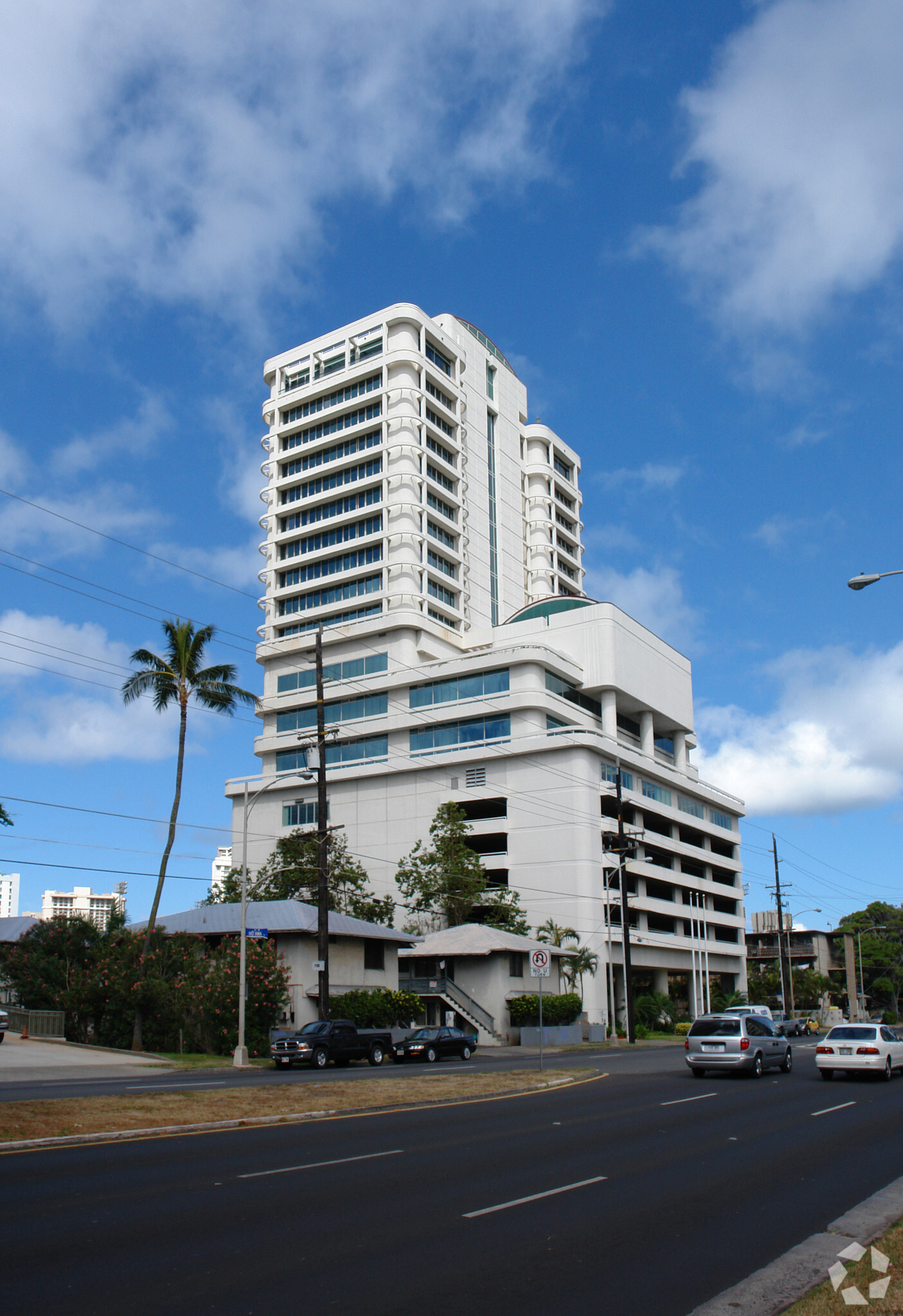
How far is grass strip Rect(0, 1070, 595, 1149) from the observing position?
15.7 meters

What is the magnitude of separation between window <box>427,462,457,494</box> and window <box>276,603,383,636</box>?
1248 centimetres

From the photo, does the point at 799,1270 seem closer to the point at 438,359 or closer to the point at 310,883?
the point at 310,883

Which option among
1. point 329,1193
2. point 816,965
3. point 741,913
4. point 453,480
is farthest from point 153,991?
point 816,965

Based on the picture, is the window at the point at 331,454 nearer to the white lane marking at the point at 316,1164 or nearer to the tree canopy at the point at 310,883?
the tree canopy at the point at 310,883

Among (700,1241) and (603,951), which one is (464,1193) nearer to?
(700,1241)

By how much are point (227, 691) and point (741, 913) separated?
70351mm

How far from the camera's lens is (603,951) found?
71438 millimetres

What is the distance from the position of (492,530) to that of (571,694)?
2235cm

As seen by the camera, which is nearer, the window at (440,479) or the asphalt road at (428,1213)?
the asphalt road at (428,1213)

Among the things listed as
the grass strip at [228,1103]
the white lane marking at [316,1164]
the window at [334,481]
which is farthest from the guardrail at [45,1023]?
the window at [334,481]

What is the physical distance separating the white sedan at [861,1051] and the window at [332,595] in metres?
62.8

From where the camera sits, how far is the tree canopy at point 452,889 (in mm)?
67250

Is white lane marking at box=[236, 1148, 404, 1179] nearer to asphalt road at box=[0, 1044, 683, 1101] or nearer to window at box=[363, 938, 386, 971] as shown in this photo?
asphalt road at box=[0, 1044, 683, 1101]

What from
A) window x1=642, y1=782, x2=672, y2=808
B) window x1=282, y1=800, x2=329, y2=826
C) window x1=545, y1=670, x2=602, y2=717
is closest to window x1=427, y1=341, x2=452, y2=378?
window x1=545, y1=670, x2=602, y2=717
